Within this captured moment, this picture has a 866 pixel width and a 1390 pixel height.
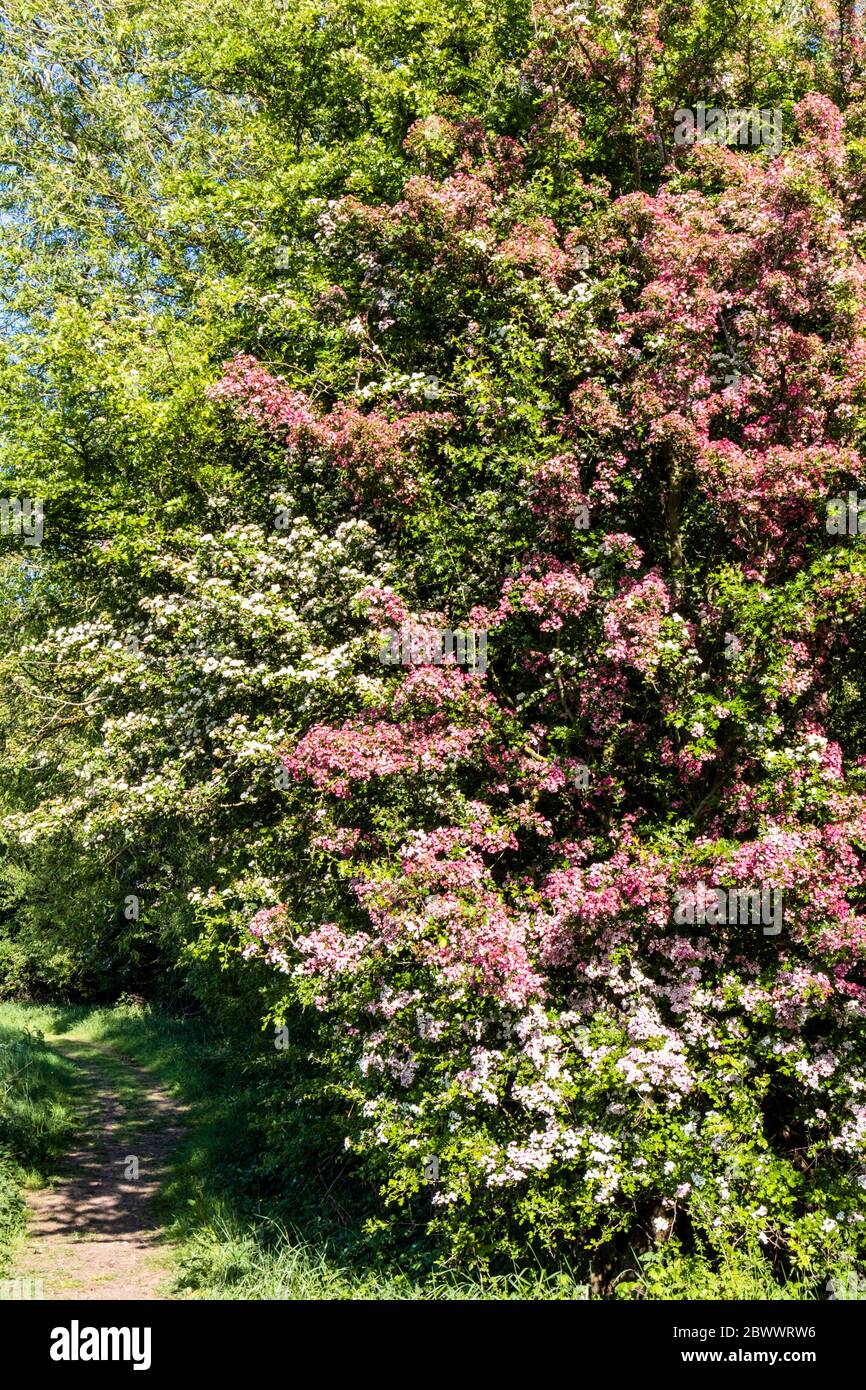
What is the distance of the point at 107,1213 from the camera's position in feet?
44.6

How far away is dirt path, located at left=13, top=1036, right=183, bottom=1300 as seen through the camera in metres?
11.1

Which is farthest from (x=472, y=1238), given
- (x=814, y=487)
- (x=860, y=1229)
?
(x=814, y=487)

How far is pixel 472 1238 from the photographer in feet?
27.0

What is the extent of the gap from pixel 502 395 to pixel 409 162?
207 inches

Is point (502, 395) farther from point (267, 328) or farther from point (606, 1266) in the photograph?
point (606, 1266)
